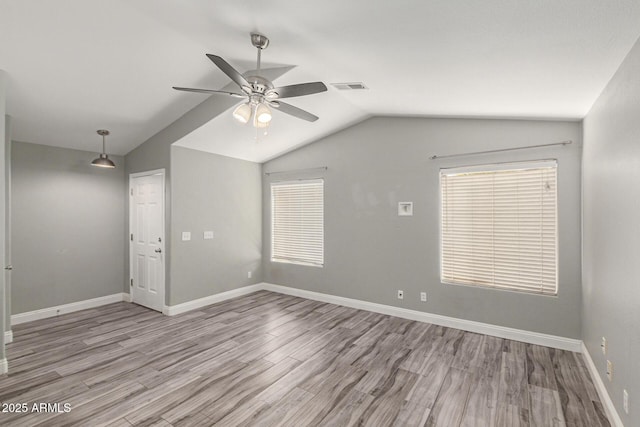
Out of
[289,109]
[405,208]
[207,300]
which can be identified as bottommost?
[207,300]

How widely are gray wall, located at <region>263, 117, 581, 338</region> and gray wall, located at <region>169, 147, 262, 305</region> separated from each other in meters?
0.74

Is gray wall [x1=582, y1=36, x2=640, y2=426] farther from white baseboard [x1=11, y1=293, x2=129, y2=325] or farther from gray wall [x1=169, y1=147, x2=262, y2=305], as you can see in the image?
white baseboard [x1=11, y1=293, x2=129, y2=325]

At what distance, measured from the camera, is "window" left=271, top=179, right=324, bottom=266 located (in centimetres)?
519

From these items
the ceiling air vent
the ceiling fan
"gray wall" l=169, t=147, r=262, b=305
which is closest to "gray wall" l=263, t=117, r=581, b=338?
"gray wall" l=169, t=147, r=262, b=305

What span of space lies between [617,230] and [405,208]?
238 cm

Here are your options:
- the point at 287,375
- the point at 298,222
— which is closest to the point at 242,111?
the point at 287,375

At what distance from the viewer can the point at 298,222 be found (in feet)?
17.8

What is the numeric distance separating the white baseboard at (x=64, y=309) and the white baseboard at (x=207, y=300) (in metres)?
1.33

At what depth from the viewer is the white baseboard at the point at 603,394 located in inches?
80.1

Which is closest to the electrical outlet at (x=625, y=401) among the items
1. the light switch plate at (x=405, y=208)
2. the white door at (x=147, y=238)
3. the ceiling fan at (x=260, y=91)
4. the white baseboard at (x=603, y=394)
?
the white baseboard at (x=603, y=394)

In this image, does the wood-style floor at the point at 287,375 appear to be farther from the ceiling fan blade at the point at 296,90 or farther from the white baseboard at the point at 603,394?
the ceiling fan blade at the point at 296,90

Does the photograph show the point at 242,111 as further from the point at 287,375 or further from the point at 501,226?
the point at 501,226

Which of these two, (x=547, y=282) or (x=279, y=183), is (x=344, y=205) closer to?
(x=279, y=183)

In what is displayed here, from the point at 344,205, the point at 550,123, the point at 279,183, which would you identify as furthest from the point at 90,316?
the point at 550,123
